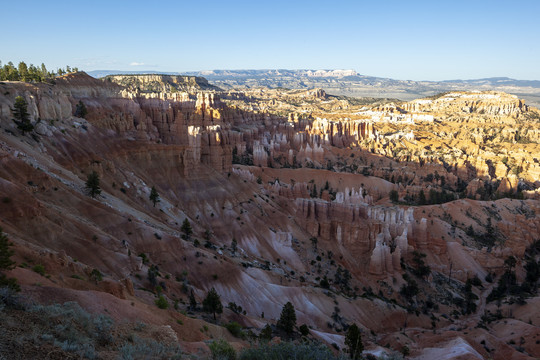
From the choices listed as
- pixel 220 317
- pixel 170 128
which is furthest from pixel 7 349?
pixel 170 128

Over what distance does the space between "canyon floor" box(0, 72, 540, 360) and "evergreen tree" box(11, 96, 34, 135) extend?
22.0 inches

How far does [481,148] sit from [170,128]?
94436mm

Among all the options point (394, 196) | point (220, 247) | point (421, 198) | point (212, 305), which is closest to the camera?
point (212, 305)

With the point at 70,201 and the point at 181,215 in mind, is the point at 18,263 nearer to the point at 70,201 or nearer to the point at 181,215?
the point at 70,201

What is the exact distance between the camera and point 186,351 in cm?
1201

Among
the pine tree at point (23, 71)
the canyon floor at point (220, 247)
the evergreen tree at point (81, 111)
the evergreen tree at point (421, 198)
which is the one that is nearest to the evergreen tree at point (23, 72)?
the pine tree at point (23, 71)

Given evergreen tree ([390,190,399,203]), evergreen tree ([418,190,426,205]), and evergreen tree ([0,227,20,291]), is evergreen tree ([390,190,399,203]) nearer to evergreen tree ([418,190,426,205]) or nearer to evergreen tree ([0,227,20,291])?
evergreen tree ([418,190,426,205])

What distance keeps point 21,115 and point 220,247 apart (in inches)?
803

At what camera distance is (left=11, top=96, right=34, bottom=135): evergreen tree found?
31542 millimetres

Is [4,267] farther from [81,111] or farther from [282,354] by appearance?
[81,111]

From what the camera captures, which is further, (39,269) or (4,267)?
(39,269)

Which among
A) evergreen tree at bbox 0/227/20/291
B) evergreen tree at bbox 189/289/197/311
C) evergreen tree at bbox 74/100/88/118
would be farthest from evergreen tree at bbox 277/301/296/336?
evergreen tree at bbox 74/100/88/118

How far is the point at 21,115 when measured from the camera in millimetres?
31609

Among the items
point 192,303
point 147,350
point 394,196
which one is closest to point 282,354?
point 147,350
